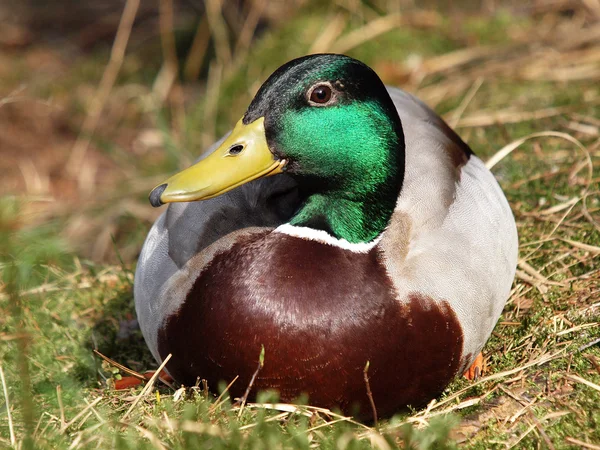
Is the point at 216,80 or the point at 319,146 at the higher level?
the point at 319,146

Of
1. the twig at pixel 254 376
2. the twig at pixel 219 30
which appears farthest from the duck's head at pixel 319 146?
the twig at pixel 219 30

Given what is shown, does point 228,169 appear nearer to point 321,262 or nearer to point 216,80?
point 321,262

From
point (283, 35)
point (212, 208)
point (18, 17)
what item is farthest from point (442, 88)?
point (18, 17)

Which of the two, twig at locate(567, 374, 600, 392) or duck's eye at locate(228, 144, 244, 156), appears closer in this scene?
duck's eye at locate(228, 144, 244, 156)

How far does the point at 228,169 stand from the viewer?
261 cm

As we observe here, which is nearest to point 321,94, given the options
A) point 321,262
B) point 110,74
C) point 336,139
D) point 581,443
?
point 336,139

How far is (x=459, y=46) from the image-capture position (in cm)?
641

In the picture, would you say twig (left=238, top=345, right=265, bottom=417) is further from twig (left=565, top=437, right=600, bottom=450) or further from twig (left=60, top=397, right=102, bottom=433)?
twig (left=565, top=437, right=600, bottom=450)

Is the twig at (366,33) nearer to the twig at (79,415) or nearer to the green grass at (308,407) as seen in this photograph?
the green grass at (308,407)

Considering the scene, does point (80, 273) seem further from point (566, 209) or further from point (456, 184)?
point (566, 209)

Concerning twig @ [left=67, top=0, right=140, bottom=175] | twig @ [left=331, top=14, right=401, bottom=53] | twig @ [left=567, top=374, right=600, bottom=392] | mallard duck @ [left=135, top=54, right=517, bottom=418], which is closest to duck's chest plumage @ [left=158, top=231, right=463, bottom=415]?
mallard duck @ [left=135, top=54, right=517, bottom=418]

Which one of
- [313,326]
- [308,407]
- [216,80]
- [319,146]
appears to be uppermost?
[319,146]

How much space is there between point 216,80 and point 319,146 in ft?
12.3

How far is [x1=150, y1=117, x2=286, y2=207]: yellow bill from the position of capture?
2588 millimetres
